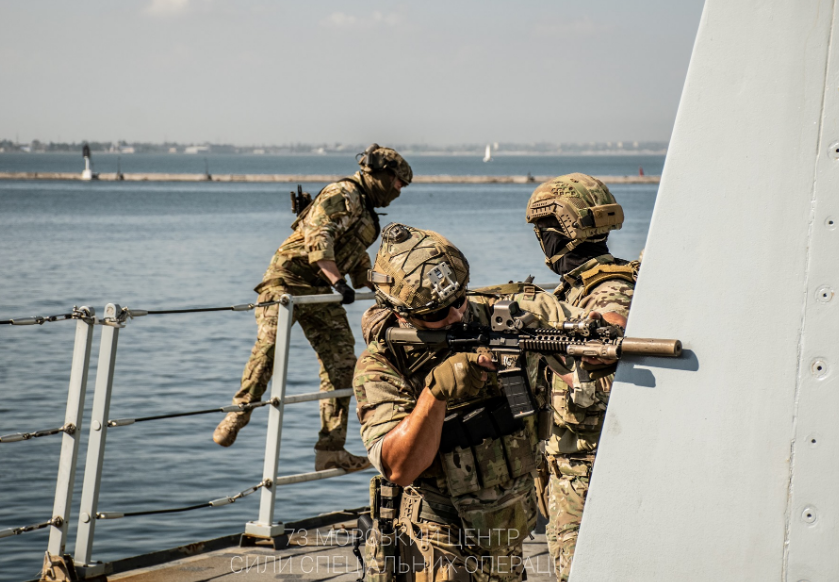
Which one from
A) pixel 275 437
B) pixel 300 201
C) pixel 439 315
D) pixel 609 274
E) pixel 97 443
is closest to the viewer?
pixel 439 315

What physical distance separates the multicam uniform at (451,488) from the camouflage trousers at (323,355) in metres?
3.75

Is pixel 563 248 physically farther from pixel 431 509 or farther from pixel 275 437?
pixel 275 437

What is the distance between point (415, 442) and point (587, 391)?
116 centimetres

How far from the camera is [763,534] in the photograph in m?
2.35

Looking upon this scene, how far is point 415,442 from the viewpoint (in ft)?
10.2

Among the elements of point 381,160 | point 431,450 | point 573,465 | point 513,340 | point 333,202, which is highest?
point 381,160

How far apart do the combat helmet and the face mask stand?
15 mm

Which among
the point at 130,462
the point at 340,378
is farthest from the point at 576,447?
the point at 130,462

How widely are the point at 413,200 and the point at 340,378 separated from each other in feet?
346

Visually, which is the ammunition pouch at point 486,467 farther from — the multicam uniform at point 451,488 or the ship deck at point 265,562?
the ship deck at point 265,562

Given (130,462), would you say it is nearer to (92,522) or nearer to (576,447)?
(92,522)

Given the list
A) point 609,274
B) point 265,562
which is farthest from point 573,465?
point 265,562

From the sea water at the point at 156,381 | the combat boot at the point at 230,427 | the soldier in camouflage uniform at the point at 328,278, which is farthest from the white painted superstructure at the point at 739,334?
the sea water at the point at 156,381

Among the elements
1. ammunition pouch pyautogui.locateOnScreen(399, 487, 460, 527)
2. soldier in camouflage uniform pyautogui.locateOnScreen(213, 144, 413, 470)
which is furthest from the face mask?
soldier in camouflage uniform pyautogui.locateOnScreen(213, 144, 413, 470)
